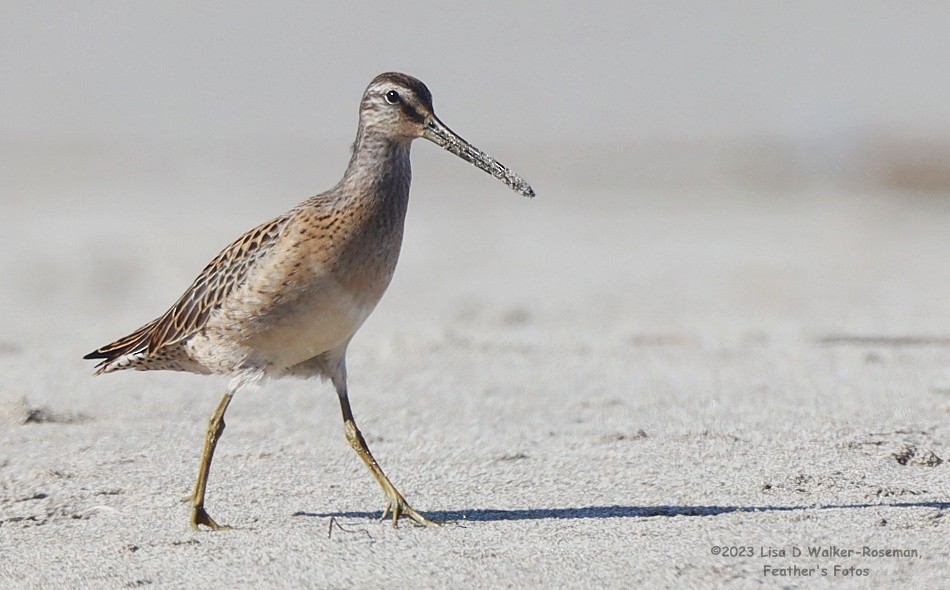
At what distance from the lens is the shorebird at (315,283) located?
5.71 m

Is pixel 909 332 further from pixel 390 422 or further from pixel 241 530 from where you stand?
pixel 241 530

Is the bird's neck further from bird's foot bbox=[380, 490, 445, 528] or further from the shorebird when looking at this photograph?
bird's foot bbox=[380, 490, 445, 528]

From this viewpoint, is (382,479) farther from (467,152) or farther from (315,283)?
(467,152)

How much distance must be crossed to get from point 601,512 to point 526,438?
46.6 inches

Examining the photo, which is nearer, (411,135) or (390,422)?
(411,135)

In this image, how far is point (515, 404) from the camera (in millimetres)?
7668

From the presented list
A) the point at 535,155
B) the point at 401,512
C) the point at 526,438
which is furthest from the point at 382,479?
the point at 535,155

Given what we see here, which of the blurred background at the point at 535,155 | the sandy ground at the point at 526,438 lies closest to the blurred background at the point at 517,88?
the blurred background at the point at 535,155

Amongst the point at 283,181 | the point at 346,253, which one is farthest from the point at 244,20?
the point at 346,253

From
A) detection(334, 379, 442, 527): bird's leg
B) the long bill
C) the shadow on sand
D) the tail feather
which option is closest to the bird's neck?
the long bill

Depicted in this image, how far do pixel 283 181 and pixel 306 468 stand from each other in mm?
14757

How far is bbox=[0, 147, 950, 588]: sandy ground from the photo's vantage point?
515cm

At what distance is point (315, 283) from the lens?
224 inches

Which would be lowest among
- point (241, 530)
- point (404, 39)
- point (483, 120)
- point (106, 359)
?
point (241, 530)
